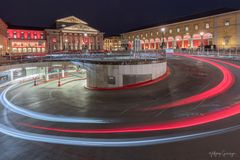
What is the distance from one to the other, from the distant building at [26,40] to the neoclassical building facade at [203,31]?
188 feet

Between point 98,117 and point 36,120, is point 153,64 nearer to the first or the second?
point 98,117

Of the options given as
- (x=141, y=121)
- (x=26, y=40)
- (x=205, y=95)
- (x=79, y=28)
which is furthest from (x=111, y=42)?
(x=141, y=121)

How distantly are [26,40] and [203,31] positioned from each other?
273 feet

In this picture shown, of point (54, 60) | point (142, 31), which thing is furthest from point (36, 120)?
point (142, 31)

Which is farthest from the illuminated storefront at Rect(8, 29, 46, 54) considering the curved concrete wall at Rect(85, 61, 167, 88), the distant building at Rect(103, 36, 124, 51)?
the curved concrete wall at Rect(85, 61, 167, 88)

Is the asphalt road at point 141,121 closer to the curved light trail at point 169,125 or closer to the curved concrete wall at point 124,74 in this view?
the curved light trail at point 169,125

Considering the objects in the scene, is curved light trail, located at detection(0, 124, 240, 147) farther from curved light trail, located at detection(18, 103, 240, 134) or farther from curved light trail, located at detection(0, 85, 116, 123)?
curved light trail, located at detection(0, 85, 116, 123)

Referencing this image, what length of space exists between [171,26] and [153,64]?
65.0 meters

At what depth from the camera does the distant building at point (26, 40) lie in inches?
4109

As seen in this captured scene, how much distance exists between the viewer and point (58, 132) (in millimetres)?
10508

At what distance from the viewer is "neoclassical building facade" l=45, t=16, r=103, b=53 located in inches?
4498

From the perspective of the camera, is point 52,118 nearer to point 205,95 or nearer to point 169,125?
point 169,125

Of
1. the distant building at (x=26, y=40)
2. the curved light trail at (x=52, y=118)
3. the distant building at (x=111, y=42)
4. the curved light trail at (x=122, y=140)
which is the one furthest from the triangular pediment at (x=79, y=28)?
the curved light trail at (x=122, y=140)

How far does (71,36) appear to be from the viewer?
120938 mm
